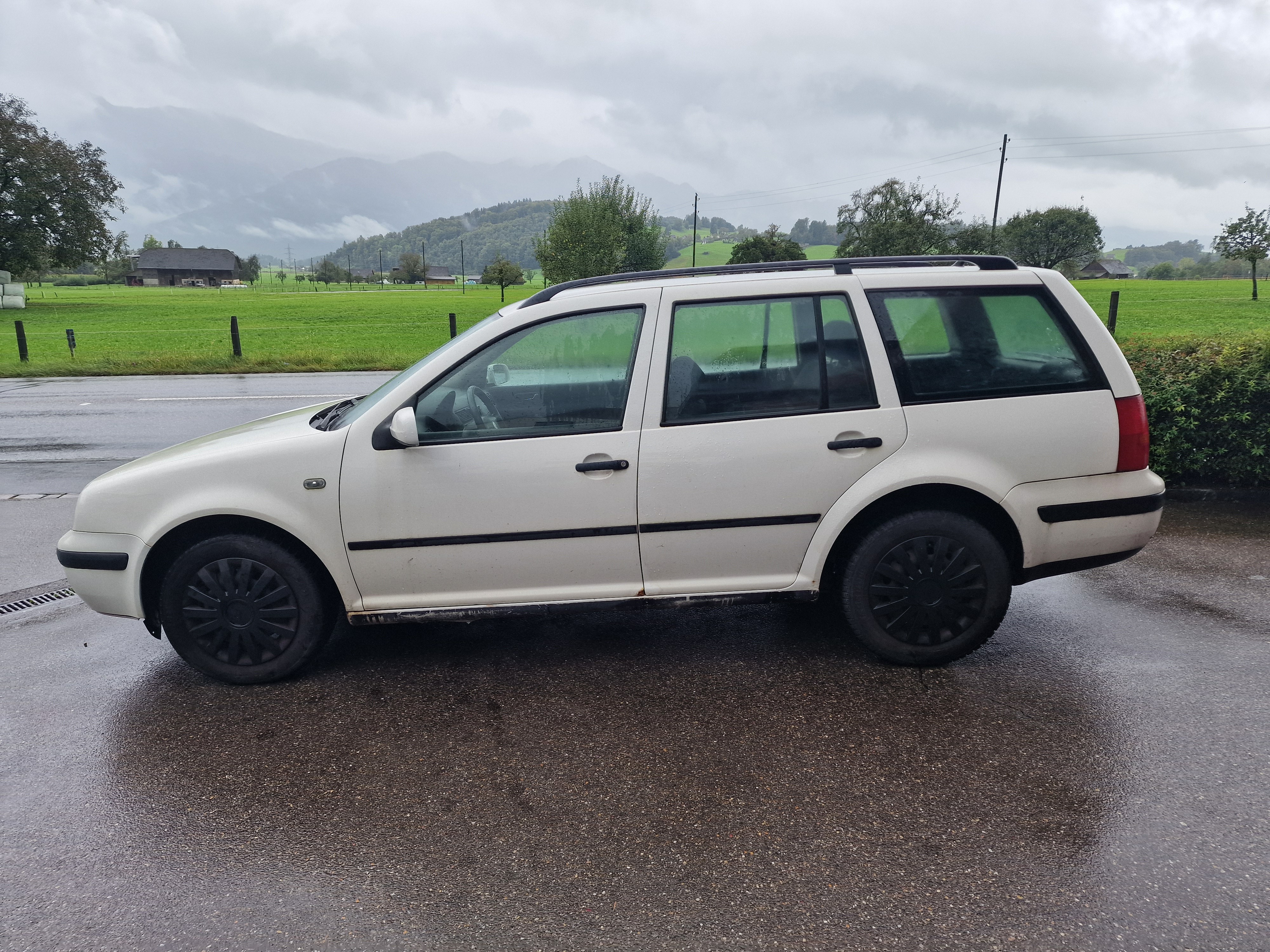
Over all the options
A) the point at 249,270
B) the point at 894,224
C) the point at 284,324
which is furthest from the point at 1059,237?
the point at 249,270

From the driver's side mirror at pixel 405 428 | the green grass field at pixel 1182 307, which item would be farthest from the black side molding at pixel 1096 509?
the green grass field at pixel 1182 307

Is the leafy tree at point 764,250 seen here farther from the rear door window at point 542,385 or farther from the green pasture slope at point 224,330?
the rear door window at point 542,385

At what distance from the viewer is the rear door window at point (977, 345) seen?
382 cm

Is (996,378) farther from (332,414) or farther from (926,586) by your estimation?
(332,414)

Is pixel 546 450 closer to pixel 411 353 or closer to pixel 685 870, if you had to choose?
pixel 685 870

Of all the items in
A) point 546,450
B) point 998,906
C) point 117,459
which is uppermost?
point 546,450

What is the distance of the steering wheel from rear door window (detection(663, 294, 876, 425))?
0.73m

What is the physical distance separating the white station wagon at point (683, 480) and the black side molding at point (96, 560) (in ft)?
0.05

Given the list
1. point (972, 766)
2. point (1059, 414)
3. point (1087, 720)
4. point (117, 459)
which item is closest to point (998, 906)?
point (972, 766)

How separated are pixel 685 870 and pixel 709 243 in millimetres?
197093

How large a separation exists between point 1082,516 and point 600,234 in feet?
137

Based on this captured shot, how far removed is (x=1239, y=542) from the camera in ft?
18.9

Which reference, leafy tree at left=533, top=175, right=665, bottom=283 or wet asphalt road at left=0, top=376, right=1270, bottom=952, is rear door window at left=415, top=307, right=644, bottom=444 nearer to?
wet asphalt road at left=0, top=376, right=1270, bottom=952

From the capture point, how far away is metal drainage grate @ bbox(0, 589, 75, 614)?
492 centimetres
